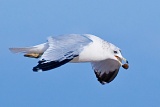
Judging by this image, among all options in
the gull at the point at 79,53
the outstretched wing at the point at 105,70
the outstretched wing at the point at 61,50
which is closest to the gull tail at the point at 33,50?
the gull at the point at 79,53

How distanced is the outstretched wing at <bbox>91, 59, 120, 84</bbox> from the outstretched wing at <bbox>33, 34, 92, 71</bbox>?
1.52m

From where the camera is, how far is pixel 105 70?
9.40 meters

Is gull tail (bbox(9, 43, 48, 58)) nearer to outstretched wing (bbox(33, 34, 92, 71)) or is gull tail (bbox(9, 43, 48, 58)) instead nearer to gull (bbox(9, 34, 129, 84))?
gull (bbox(9, 34, 129, 84))

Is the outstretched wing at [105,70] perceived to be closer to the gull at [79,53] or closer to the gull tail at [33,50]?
the gull at [79,53]

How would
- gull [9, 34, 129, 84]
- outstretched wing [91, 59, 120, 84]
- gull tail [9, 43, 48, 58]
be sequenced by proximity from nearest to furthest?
gull [9, 34, 129, 84]
gull tail [9, 43, 48, 58]
outstretched wing [91, 59, 120, 84]

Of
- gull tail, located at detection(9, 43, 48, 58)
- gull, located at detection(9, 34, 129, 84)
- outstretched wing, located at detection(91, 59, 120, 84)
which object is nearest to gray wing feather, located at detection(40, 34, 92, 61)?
gull, located at detection(9, 34, 129, 84)

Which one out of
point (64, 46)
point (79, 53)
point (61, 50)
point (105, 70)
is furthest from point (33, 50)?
point (105, 70)

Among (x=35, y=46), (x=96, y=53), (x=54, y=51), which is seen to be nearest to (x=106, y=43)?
(x=96, y=53)

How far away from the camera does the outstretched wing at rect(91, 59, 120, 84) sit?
9.27m

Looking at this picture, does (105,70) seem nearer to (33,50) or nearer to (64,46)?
(33,50)

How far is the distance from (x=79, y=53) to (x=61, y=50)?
0.24m

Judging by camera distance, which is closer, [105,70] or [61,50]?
Result: [61,50]

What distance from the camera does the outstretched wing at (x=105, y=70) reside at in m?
9.27

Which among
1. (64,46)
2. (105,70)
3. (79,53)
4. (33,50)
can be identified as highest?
(105,70)
